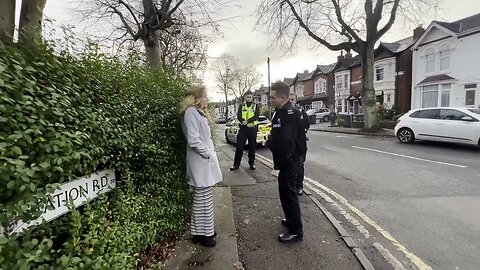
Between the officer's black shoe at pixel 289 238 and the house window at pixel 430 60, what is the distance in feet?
92.0

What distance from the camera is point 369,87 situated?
65.0 feet

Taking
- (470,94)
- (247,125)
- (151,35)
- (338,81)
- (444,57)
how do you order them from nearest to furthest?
(247,125)
(151,35)
(470,94)
(444,57)
(338,81)

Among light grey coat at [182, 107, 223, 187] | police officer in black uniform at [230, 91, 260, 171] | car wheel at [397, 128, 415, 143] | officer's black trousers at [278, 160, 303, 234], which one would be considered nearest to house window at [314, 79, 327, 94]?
car wheel at [397, 128, 415, 143]

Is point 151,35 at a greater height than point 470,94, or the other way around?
point 151,35

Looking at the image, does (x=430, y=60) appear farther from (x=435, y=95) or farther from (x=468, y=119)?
(x=468, y=119)

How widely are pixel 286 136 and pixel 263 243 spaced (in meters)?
1.38

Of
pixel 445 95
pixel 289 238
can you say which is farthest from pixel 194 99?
pixel 445 95

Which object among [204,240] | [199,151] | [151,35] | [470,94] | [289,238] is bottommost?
[289,238]

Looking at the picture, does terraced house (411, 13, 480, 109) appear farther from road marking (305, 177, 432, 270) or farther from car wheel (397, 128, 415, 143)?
road marking (305, 177, 432, 270)

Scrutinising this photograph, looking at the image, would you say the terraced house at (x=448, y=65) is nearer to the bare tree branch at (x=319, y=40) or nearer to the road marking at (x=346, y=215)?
the bare tree branch at (x=319, y=40)

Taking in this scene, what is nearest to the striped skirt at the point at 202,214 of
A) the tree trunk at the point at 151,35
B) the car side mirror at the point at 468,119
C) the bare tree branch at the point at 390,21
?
the tree trunk at the point at 151,35

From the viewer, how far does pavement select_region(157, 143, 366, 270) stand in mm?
3119

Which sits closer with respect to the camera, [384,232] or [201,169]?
[201,169]

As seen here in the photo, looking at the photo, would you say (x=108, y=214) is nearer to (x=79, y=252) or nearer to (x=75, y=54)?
(x=79, y=252)
